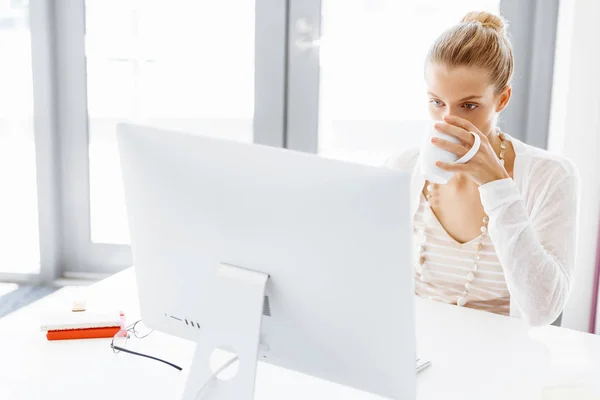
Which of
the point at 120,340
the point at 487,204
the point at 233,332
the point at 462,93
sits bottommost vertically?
the point at 120,340

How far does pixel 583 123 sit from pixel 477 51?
706 millimetres

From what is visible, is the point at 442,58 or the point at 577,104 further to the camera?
the point at 577,104

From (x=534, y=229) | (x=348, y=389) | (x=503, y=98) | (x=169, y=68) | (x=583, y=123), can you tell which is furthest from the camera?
Result: (x=169, y=68)

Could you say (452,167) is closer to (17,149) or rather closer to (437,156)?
(437,156)

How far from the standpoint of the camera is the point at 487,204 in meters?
1.17

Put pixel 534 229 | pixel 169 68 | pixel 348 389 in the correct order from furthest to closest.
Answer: pixel 169 68
pixel 534 229
pixel 348 389

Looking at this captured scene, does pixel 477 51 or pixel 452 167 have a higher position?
pixel 477 51

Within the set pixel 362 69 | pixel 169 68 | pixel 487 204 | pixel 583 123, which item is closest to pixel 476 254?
pixel 487 204

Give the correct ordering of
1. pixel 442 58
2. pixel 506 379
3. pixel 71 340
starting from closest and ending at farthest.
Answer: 1. pixel 506 379
2. pixel 71 340
3. pixel 442 58

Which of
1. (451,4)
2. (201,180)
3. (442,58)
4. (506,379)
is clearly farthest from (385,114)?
(201,180)

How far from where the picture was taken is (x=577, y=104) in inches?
73.4

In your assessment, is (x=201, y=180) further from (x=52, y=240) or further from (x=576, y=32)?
(x=52, y=240)

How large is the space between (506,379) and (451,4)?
1.54 meters

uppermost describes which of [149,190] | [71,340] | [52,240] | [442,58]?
[442,58]
